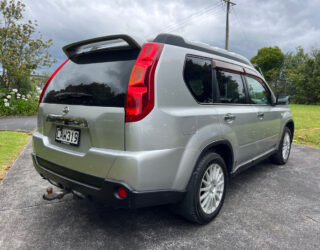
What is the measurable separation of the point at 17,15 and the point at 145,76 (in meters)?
17.0

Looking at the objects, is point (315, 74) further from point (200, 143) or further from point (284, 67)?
point (200, 143)

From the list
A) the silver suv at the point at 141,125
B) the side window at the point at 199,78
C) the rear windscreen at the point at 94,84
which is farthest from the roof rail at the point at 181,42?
the rear windscreen at the point at 94,84

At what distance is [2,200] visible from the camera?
3115 millimetres

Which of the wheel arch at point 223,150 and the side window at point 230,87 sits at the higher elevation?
the side window at point 230,87

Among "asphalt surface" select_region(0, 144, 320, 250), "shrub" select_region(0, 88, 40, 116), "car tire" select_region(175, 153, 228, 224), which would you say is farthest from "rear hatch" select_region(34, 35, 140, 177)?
"shrub" select_region(0, 88, 40, 116)

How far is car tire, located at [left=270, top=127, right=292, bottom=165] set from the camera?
4613 mm

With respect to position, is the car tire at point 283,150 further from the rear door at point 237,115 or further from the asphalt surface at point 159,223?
the rear door at point 237,115

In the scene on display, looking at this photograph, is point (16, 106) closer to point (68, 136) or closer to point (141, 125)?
point (68, 136)

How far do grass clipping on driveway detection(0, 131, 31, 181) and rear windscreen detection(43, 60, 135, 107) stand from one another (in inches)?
98.4

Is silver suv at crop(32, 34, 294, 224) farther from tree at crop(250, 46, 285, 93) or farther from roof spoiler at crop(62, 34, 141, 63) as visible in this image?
tree at crop(250, 46, 285, 93)

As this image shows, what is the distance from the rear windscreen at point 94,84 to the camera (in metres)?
1.98

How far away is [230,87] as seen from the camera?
116 inches

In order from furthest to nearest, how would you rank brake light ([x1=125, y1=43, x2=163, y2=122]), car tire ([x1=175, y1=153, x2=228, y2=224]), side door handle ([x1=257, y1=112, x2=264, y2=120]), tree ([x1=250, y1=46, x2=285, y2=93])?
tree ([x1=250, y1=46, x2=285, y2=93]) → side door handle ([x1=257, y1=112, x2=264, y2=120]) → car tire ([x1=175, y1=153, x2=228, y2=224]) → brake light ([x1=125, y1=43, x2=163, y2=122])

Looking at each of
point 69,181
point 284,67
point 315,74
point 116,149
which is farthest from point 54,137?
point 284,67
